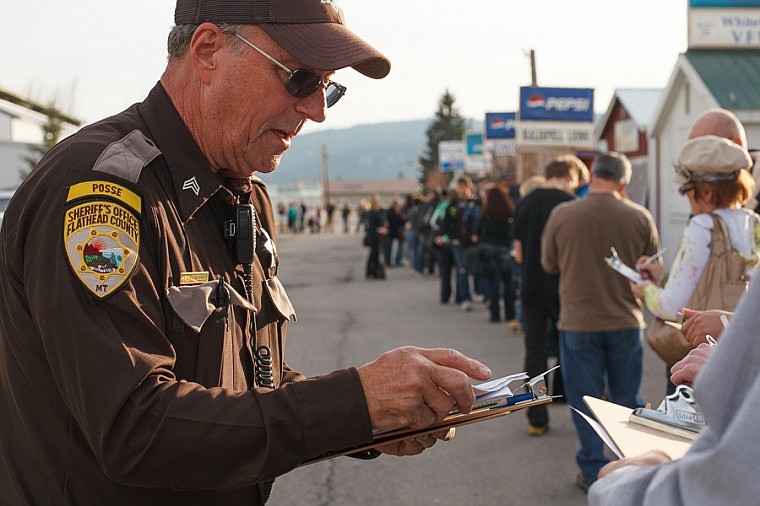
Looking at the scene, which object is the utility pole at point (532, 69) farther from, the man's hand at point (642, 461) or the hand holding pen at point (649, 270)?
the man's hand at point (642, 461)

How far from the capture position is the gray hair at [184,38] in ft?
6.70

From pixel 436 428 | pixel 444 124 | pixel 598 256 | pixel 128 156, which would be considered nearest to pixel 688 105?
pixel 598 256

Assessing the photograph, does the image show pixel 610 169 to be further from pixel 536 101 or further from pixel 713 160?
pixel 536 101

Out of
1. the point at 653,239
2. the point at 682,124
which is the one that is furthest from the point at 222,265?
the point at 682,124

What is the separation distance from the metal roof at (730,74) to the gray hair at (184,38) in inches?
559

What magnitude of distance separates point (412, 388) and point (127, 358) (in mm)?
565

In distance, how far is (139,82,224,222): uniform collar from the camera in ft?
6.70

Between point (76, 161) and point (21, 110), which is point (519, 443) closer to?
point (76, 161)

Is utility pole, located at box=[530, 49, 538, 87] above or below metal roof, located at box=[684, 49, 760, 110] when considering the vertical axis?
above

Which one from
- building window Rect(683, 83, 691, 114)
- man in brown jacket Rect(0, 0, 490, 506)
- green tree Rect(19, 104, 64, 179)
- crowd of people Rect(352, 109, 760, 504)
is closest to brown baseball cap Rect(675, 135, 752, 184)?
crowd of people Rect(352, 109, 760, 504)

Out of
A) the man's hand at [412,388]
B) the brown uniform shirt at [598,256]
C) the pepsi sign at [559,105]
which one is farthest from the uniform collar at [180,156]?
the pepsi sign at [559,105]

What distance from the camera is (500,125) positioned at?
2583 cm

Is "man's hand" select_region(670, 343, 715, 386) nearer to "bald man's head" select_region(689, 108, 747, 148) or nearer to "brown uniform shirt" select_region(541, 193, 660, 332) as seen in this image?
"bald man's head" select_region(689, 108, 747, 148)

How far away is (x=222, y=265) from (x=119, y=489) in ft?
1.81
